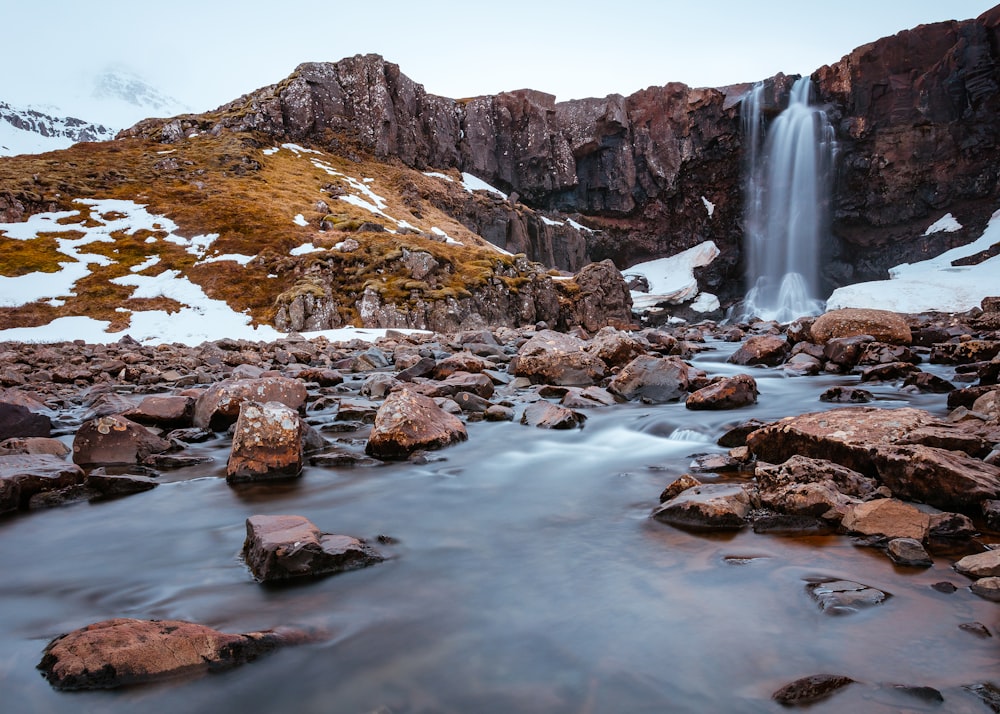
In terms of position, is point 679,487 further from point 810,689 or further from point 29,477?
point 29,477

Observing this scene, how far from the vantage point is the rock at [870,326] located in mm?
14812

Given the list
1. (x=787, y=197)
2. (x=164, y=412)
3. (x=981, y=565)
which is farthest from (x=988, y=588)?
(x=787, y=197)

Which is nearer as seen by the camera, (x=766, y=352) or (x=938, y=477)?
(x=938, y=477)

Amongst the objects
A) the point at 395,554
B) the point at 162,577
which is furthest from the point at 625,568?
the point at 162,577

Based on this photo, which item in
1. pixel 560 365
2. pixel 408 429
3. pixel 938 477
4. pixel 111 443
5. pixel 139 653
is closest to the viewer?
pixel 139 653

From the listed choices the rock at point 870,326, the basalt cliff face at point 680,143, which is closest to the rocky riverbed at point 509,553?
the rock at point 870,326

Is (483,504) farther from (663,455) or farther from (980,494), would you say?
(980,494)

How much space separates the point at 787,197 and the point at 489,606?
7671 cm

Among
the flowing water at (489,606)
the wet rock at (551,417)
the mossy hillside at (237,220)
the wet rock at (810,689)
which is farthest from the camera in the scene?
the mossy hillside at (237,220)

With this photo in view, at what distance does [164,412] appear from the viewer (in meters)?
8.16

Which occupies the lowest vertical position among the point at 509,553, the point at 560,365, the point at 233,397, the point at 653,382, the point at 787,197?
the point at 509,553

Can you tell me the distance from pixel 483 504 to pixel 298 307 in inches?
1041

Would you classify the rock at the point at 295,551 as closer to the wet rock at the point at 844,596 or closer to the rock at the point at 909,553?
the wet rock at the point at 844,596

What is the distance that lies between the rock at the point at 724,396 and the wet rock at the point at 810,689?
6611mm
